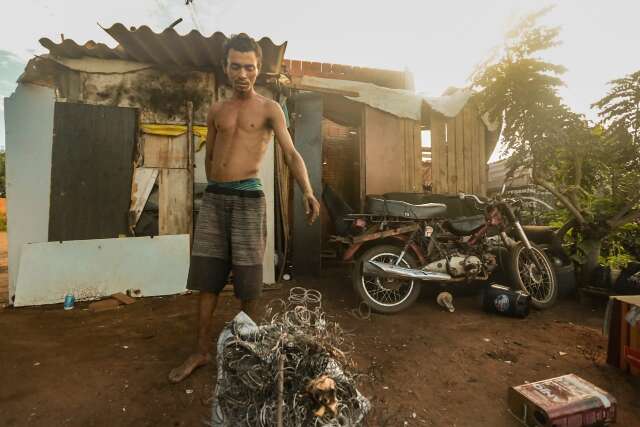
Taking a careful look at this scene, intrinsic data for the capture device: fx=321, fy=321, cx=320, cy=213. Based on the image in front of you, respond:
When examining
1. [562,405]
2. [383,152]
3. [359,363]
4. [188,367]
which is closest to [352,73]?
[383,152]

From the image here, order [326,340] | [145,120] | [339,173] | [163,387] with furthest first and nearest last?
1. [339,173]
2. [145,120]
3. [163,387]
4. [326,340]

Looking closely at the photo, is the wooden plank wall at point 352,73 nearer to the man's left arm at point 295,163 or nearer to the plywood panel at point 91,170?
the plywood panel at point 91,170

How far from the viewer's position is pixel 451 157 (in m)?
6.02

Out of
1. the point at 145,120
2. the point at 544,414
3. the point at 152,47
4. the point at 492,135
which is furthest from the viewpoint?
the point at 492,135

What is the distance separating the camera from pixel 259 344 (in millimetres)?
1445

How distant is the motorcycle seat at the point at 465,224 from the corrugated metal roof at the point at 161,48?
3108 mm

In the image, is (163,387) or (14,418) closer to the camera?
(14,418)

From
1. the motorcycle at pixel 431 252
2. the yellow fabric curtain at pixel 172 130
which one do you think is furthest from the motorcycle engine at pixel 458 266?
the yellow fabric curtain at pixel 172 130

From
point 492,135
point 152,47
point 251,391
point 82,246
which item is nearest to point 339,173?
point 492,135

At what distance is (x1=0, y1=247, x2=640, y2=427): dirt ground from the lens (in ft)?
6.18

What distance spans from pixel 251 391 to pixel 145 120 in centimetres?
440

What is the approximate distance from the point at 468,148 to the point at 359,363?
4989 mm

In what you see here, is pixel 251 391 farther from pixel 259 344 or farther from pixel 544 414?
pixel 544 414

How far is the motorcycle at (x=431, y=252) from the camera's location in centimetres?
371
